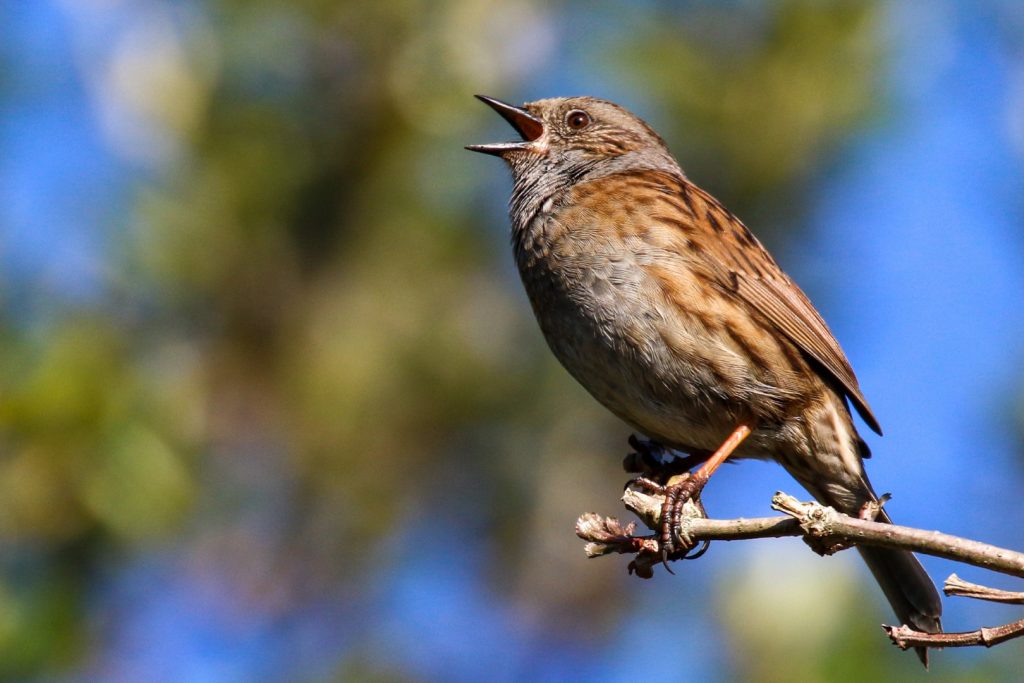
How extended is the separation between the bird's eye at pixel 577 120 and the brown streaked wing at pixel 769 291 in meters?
0.86

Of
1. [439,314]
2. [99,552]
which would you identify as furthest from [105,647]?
[439,314]

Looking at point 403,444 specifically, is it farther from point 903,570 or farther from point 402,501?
point 903,570

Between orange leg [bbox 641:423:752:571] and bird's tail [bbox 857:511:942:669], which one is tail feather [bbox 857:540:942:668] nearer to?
bird's tail [bbox 857:511:942:669]

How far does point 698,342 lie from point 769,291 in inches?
21.8

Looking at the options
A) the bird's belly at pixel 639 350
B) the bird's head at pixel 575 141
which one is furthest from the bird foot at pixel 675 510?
the bird's head at pixel 575 141

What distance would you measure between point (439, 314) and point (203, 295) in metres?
1.42

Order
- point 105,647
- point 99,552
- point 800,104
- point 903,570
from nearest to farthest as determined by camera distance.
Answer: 1. point 903,570
2. point 99,552
3. point 105,647
4. point 800,104

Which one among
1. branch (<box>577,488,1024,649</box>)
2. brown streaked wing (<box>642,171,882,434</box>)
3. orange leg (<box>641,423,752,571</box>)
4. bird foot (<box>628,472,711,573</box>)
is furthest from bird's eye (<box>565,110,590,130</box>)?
branch (<box>577,488,1024,649</box>)

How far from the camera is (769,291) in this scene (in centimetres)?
544

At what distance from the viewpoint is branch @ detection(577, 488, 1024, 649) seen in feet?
10.4

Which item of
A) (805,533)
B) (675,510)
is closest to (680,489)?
(675,510)

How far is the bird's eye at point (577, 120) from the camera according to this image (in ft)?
21.5

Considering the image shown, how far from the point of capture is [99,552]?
5844 millimetres

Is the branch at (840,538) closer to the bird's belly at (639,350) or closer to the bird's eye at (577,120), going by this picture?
the bird's belly at (639,350)
